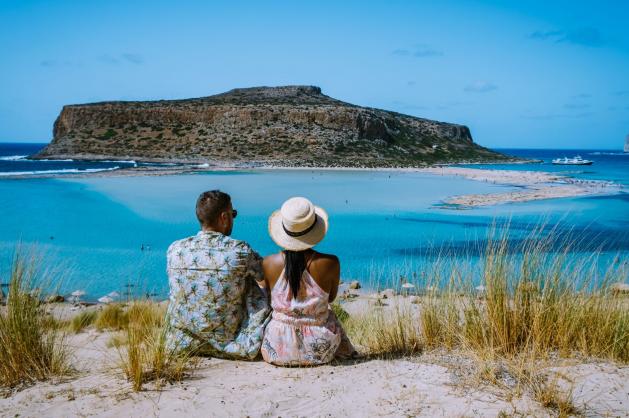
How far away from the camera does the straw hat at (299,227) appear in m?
3.73

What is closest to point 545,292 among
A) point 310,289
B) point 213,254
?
point 310,289

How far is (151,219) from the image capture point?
16766mm

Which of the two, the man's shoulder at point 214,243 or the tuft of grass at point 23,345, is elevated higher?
the man's shoulder at point 214,243

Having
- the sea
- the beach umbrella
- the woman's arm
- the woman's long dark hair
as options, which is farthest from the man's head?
the beach umbrella

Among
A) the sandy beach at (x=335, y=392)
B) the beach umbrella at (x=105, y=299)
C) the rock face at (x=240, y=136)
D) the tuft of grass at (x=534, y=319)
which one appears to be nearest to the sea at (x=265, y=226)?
the beach umbrella at (x=105, y=299)

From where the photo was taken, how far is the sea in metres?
9.99

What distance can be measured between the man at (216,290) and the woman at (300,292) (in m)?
0.17

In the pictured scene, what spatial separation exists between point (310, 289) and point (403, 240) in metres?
10.4

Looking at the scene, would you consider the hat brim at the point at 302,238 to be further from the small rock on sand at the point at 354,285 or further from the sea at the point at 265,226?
the small rock on sand at the point at 354,285

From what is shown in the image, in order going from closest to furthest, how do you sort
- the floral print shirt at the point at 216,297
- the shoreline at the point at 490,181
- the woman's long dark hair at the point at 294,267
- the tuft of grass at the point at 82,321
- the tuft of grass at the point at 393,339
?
the woman's long dark hair at the point at 294,267
the floral print shirt at the point at 216,297
the tuft of grass at the point at 393,339
the tuft of grass at the point at 82,321
the shoreline at the point at 490,181

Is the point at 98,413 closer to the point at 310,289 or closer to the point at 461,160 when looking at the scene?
the point at 310,289

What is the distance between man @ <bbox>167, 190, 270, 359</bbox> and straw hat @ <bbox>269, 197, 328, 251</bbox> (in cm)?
35

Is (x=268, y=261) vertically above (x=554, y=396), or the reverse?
(x=268, y=261)

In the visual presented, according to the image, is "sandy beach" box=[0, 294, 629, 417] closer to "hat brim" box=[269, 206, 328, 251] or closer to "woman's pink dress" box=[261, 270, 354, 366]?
"woman's pink dress" box=[261, 270, 354, 366]
